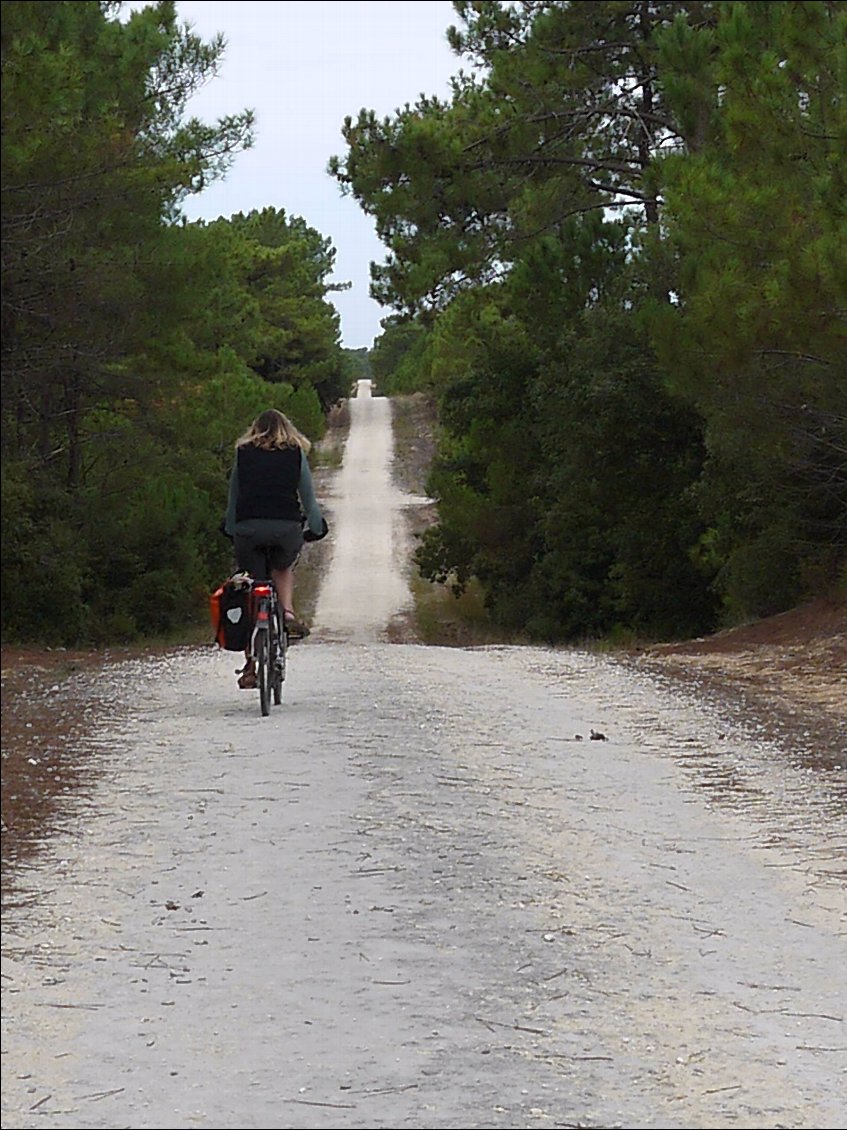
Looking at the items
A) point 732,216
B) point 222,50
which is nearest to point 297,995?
point 732,216

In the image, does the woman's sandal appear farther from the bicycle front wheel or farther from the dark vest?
the dark vest

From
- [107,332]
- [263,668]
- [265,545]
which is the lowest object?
[263,668]

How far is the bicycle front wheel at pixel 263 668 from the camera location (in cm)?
917

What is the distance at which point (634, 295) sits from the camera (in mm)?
22922

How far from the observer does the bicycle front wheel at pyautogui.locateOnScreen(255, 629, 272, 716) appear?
9.17 metres

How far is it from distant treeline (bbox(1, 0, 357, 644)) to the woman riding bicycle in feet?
3.64

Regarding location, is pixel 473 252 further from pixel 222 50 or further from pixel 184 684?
pixel 184 684

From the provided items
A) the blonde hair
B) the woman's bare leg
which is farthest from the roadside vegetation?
the woman's bare leg

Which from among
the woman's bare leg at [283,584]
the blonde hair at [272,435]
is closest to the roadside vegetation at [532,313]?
the blonde hair at [272,435]

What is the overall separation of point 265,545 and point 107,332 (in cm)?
521

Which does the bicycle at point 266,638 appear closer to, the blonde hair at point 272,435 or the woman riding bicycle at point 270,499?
the woman riding bicycle at point 270,499

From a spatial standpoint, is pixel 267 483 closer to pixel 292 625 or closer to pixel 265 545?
pixel 265 545

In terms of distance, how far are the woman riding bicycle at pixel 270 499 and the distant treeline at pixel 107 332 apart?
3.64 feet

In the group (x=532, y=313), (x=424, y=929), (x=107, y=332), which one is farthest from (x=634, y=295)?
(x=424, y=929)
